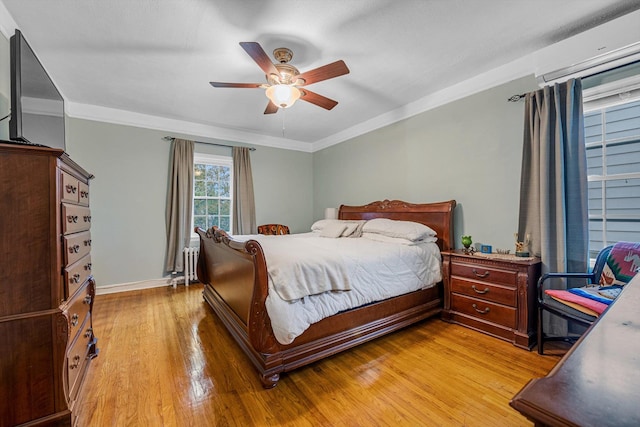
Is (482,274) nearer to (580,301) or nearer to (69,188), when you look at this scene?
(580,301)

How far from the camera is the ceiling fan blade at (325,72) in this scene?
2.10 meters

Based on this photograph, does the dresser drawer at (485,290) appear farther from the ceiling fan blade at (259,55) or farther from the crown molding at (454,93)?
Answer: the ceiling fan blade at (259,55)

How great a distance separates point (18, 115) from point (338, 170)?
4075mm

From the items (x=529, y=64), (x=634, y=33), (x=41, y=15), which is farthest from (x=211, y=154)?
(x=634, y=33)

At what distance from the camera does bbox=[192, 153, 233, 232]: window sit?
4.57 metres

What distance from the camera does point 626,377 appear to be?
452mm

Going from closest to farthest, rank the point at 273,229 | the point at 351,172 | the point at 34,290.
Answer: the point at 34,290, the point at 351,172, the point at 273,229

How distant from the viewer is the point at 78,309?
5.71 feet

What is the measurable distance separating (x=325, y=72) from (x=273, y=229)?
3.37m

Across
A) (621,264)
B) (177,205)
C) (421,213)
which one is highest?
(177,205)

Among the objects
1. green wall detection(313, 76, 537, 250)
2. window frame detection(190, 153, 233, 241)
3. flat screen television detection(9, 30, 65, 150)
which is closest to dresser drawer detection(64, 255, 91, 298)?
flat screen television detection(9, 30, 65, 150)

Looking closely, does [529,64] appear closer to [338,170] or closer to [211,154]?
[338,170]

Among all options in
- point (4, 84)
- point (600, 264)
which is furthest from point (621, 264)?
point (4, 84)

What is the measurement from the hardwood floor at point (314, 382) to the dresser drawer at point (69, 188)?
4.16ft
